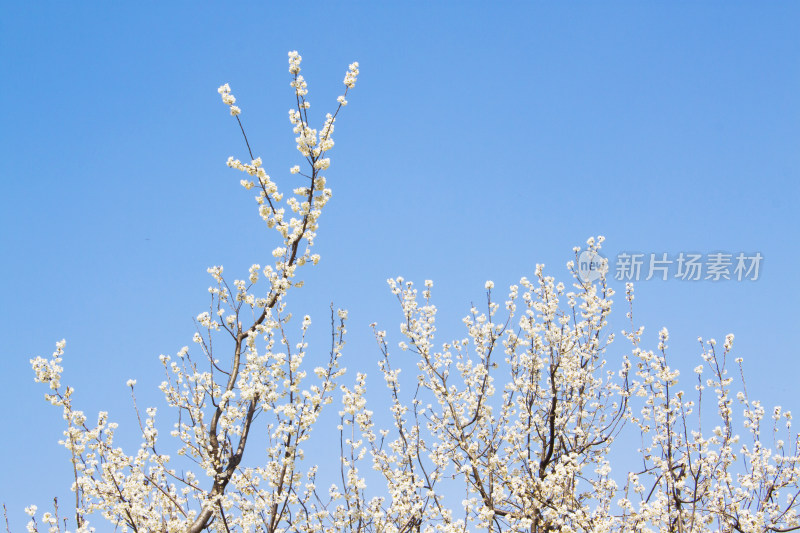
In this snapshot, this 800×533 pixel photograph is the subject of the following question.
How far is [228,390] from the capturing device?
5957 millimetres

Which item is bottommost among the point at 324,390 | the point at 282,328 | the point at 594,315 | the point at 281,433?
the point at 281,433

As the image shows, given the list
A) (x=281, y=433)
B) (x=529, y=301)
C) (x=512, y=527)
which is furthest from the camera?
(x=529, y=301)

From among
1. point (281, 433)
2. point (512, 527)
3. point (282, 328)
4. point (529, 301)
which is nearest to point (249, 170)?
point (282, 328)

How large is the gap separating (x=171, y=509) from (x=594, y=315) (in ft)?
20.6

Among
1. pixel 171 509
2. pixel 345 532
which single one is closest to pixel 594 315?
pixel 345 532

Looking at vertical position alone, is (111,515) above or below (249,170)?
below

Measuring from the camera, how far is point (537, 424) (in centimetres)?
890

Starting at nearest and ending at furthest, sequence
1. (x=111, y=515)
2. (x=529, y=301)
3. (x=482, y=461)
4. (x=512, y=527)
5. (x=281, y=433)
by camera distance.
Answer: (x=281, y=433) → (x=111, y=515) → (x=512, y=527) → (x=482, y=461) → (x=529, y=301)

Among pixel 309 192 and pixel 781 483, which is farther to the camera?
pixel 781 483

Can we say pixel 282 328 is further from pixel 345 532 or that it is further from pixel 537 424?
pixel 537 424

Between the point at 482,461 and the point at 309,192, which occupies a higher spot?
the point at 309,192

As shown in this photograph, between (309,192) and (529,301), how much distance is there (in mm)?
4189

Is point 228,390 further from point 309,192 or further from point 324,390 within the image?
point 309,192

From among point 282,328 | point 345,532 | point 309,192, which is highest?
point 309,192
